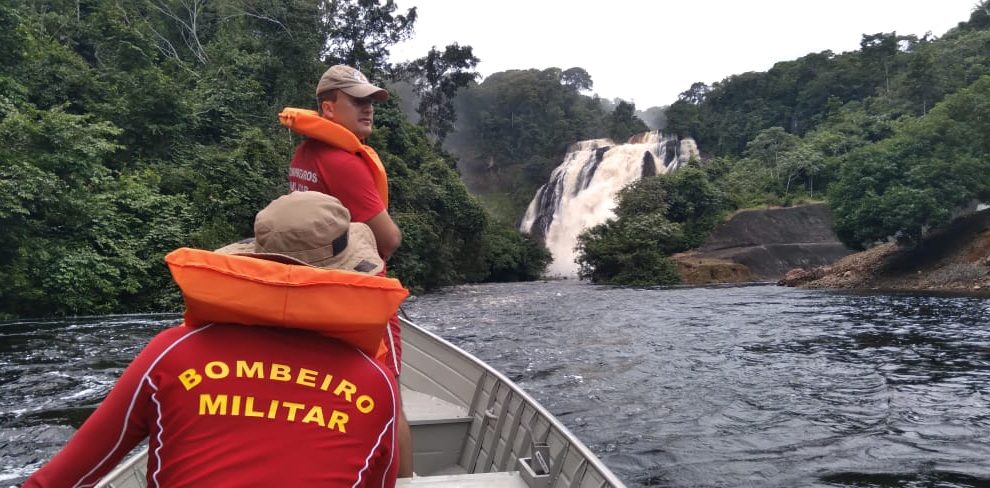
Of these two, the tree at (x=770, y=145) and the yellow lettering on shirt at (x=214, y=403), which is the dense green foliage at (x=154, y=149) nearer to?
the yellow lettering on shirt at (x=214, y=403)

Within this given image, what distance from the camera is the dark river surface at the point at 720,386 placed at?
593 centimetres

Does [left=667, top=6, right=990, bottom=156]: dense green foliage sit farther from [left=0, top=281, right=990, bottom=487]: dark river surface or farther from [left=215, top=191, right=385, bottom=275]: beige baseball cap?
[left=215, top=191, right=385, bottom=275]: beige baseball cap

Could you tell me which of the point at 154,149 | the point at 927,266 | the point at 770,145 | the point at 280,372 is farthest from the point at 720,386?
the point at 770,145

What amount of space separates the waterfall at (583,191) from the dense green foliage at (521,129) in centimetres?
921

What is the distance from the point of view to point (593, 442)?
21.6 feet

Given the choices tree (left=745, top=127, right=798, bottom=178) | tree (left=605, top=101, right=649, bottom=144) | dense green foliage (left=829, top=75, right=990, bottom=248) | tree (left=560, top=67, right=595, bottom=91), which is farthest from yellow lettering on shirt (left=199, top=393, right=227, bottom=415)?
tree (left=560, top=67, right=595, bottom=91)

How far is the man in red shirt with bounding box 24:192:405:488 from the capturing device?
145 centimetres

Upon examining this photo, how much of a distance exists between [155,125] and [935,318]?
62.9 ft

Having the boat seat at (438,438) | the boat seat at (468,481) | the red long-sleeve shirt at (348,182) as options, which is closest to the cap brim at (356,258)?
the red long-sleeve shirt at (348,182)

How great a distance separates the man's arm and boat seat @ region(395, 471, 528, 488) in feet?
3.48

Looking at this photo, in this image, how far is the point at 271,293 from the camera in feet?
4.71

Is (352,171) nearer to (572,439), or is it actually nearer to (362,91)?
(362,91)

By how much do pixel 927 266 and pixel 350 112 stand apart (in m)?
25.2

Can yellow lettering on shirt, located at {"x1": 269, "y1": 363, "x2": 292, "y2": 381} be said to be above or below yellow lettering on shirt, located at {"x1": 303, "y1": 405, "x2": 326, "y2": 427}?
above
